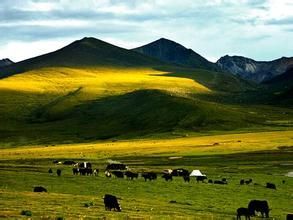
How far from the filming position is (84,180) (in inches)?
2261

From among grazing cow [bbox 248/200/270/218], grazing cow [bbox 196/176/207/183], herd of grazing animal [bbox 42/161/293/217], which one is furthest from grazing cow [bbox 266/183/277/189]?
grazing cow [bbox 248/200/270/218]

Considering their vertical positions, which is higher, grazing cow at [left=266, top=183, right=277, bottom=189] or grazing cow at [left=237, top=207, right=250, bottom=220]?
grazing cow at [left=237, top=207, right=250, bottom=220]

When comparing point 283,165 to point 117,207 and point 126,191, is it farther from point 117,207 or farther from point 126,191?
point 117,207

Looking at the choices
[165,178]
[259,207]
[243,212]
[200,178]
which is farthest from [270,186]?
[243,212]

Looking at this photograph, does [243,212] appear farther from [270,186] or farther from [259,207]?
[270,186]

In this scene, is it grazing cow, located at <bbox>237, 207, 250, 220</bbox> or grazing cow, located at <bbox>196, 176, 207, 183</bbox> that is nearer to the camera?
grazing cow, located at <bbox>237, 207, 250, 220</bbox>

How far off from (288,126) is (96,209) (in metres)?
164

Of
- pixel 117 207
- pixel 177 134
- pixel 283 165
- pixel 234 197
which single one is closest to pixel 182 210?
pixel 117 207

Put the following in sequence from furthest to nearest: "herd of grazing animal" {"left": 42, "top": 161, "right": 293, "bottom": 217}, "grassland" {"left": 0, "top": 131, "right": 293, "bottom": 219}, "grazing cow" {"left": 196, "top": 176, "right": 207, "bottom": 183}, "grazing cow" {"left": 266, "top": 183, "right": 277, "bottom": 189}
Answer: "grazing cow" {"left": 196, "top": 176, "right": 207, "bottom": 183}, "grazing cow" {"left": 266, "top": 183, "right": 277, "bottom": 189}, "herd of grazing animal" {"left": 42, "top": 161, "right": 293, "bottom": 217}, "grassland" {"left": 0, "top": 131, "right": 293, "bottom": 219}

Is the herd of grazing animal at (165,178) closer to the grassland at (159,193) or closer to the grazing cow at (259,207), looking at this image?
the grazing cow at (259,207)

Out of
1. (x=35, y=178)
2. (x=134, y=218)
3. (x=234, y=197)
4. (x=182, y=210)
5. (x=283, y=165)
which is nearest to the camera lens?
(x=134, y=218)

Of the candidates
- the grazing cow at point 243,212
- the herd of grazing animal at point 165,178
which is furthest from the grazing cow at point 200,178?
the grazing cow at point 243,212

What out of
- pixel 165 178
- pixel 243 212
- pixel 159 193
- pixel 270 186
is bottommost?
pixel 159 193

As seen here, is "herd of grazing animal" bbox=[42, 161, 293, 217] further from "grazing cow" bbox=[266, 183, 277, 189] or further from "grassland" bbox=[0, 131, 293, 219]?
"grassland" bbox=[0, 131, 293, 219]
